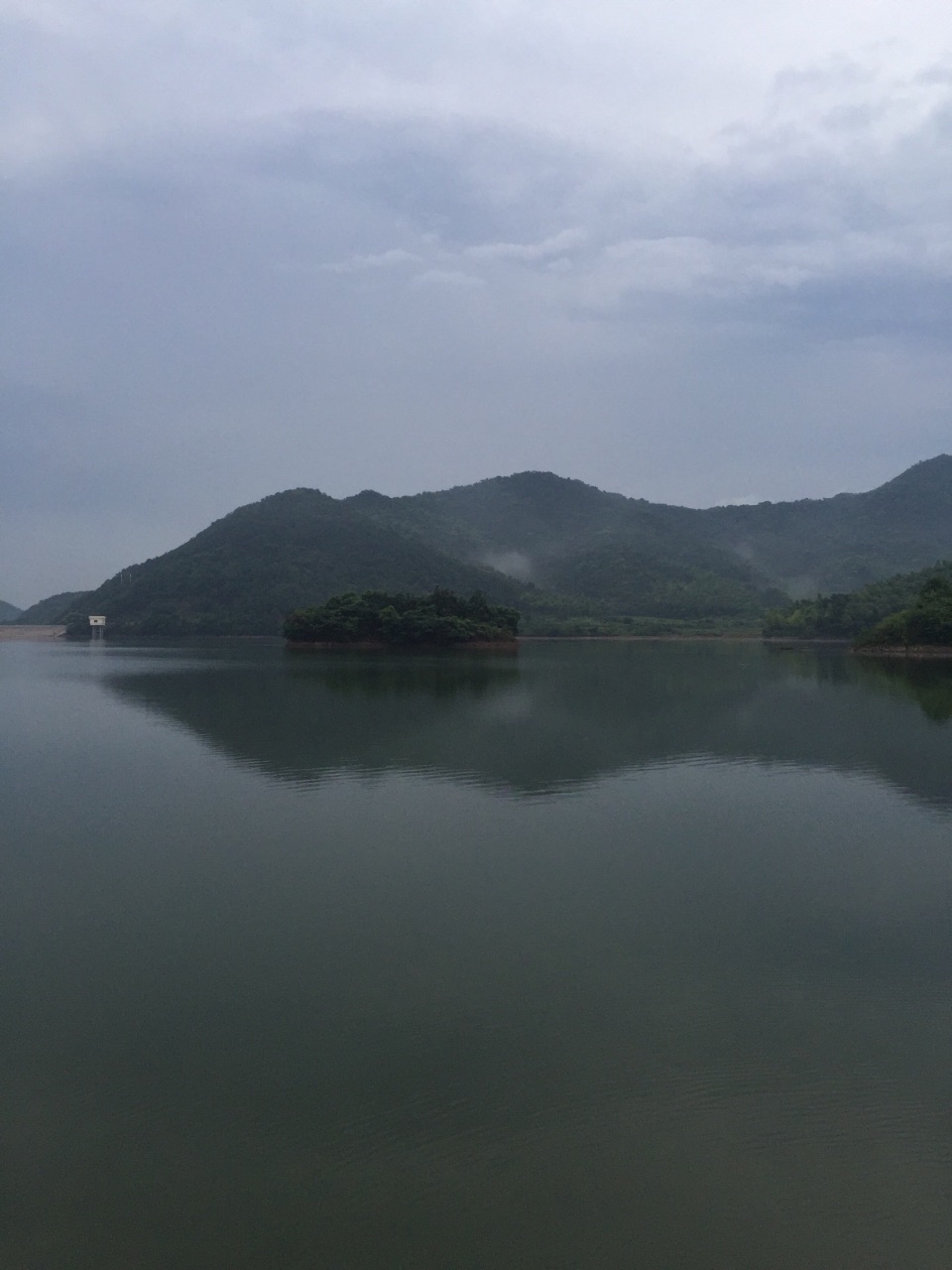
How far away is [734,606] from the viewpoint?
77062mm

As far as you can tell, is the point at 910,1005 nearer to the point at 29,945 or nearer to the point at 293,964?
the point at 293,964

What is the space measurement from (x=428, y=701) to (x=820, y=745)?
7507mm

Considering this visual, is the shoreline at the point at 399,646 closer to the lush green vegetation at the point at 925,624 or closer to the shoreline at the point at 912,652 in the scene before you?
the shoreline at the point at 912,652

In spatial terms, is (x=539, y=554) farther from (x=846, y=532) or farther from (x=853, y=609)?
(x=853, y=609)

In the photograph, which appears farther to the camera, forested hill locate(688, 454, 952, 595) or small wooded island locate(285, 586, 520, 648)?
forested hill locate(688, 454, 952, 595)

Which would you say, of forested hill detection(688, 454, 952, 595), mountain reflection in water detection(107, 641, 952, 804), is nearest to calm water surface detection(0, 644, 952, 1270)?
mountain reflection in water detection(107, 641, 952, 804)

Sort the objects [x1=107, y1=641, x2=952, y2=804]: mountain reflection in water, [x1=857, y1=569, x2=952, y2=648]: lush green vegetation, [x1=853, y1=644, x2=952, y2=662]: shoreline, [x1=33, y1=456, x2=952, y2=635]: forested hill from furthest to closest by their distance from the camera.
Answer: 1. [x1=33, y1=456, x2=952, y2=635]: forested hill
2. [x1=853, y1=644, x2=952, y2=662]: shoreline
3. [x1=857, y1=569, x2=952, y2=648]: lush green vegetation
4. [x1=107, y1=641, x2=952, y2=804]: mountain reflection in water

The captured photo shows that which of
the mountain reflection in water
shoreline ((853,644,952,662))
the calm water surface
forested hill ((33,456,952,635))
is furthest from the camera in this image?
forested hill ((33,456,952,635))

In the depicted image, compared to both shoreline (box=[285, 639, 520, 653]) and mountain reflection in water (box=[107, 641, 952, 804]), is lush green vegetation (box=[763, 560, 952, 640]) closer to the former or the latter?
shoreline (box=[285, 639, 520, 653])

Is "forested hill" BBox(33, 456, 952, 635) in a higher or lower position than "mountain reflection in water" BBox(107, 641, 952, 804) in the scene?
higher

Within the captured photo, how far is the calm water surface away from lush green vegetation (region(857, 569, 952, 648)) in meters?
30.6

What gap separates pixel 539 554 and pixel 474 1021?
329 ft

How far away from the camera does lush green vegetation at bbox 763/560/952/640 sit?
52.4 m

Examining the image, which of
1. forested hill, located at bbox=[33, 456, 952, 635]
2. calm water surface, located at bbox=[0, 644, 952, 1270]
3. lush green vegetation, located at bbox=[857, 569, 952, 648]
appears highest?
forested hill, located at bbox=[33, 456, 952, 635]
